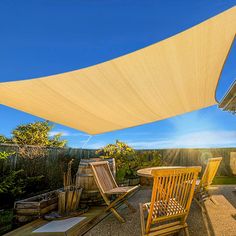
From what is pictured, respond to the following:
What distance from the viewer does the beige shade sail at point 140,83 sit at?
2.95 meters

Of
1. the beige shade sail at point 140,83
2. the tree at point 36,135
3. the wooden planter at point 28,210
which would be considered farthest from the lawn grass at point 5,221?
the tree at point 36,135

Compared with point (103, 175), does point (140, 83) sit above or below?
above

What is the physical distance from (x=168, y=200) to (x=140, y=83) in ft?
6.92

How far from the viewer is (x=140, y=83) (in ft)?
12.7

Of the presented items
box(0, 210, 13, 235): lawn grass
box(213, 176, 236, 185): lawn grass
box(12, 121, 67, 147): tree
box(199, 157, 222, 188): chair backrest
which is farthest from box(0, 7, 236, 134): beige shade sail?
box(12, 121, 67, 147): tree

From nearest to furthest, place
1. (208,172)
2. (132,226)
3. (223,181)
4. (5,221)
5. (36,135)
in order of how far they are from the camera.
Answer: (132,226) < (5,221) < (208,172) < (223,181) < (36,135)

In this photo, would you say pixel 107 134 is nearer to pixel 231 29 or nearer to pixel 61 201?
pixel 61 201

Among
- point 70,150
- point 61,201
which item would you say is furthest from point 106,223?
point 70,150

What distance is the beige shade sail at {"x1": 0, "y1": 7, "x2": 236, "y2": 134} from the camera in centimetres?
295

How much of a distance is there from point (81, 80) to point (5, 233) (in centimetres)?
226

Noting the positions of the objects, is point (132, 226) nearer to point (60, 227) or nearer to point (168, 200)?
point (60, 227)

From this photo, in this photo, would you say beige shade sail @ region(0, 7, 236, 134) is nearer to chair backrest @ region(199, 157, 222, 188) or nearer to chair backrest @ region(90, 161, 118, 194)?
chair backrest @ region(90, 161, 118, 194)

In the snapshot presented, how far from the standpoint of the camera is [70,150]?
7004mm

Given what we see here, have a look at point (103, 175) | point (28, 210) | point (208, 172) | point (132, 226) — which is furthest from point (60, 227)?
point (208, 172)
